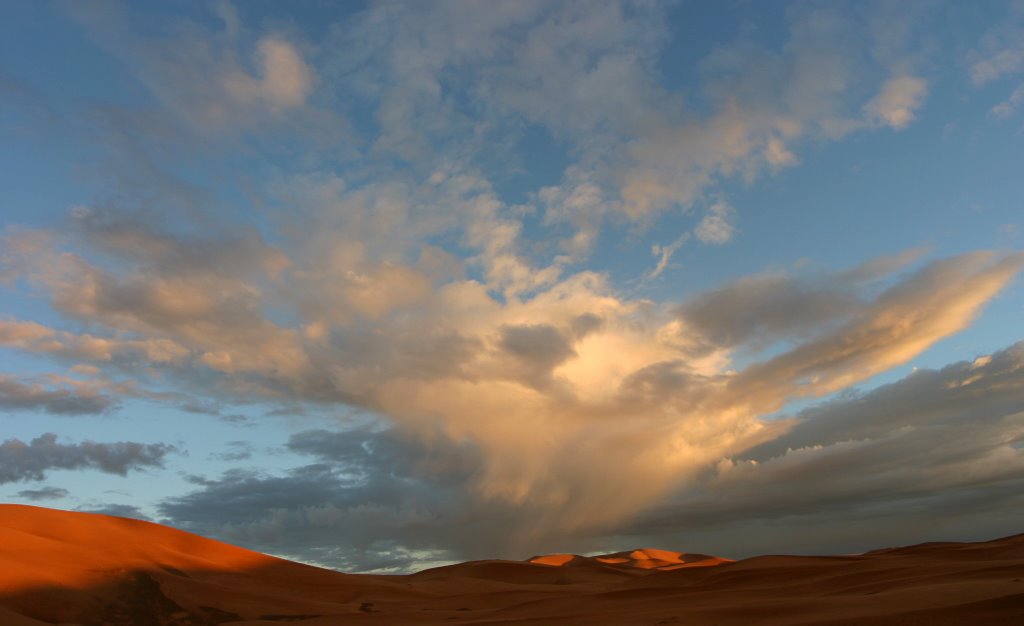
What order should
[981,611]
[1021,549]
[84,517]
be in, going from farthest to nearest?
1. [1021,549]
2. [84,517]
3. [981,611]

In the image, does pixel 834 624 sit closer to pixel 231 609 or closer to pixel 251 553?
pixel 231 609

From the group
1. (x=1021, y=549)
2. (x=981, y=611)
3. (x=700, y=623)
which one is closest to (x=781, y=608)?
(x=700, y=623)

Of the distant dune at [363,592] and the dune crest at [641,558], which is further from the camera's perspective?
the dune crest at [641,558]

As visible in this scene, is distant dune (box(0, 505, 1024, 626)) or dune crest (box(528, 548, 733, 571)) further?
dune crest (box(528, 548, 733, 571))

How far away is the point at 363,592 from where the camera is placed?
49.7m

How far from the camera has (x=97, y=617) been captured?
29688 mm

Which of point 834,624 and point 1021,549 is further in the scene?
point 1021,549

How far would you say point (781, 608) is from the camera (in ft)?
72.2

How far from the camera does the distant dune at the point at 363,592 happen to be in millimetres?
20734

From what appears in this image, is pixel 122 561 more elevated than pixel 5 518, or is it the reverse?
pixel 5 518

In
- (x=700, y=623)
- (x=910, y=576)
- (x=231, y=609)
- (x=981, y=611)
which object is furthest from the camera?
(x=231, y=609)

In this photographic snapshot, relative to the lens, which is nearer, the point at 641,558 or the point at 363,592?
the point at 363,592

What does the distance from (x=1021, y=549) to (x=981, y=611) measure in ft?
149

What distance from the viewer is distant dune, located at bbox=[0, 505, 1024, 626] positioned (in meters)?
20.7
